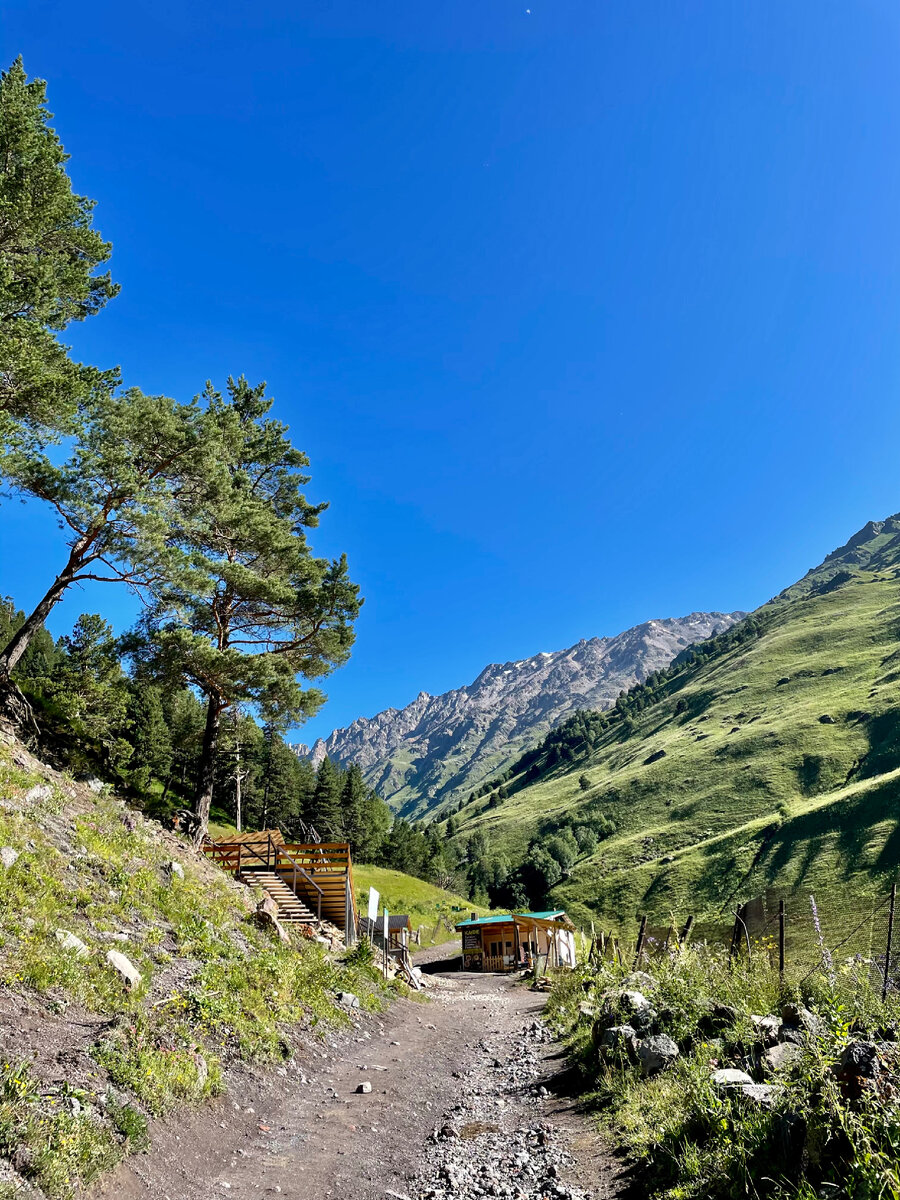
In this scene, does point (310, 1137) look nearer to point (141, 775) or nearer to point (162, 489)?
point (162, 489)

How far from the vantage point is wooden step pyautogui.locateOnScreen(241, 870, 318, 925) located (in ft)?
73.9

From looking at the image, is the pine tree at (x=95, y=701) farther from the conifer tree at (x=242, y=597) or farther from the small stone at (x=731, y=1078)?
the small stone at (x=731, y=1078)

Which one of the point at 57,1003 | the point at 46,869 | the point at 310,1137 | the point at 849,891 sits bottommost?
the point at 849,891

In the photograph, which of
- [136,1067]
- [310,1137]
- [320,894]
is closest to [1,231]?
[136,1067]

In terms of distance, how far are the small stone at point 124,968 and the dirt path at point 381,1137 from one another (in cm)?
201

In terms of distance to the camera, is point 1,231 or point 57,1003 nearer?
point 57,1003

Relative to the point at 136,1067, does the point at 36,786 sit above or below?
above

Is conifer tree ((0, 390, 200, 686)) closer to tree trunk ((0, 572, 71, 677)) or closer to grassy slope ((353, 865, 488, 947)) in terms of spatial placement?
tree trunk ((0, 572, 71, 677))

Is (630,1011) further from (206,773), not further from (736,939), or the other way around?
(206,773)

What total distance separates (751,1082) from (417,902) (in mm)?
69050

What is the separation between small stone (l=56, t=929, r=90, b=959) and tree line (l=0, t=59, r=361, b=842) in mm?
11300

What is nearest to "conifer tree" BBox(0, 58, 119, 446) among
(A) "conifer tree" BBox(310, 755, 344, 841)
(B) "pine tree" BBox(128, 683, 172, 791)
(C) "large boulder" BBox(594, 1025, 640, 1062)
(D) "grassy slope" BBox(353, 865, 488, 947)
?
(C) "large boulder" BBox(594, 1025, 640, 1062)

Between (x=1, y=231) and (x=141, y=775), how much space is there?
21390mm

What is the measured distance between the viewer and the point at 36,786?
13977 millimetres
